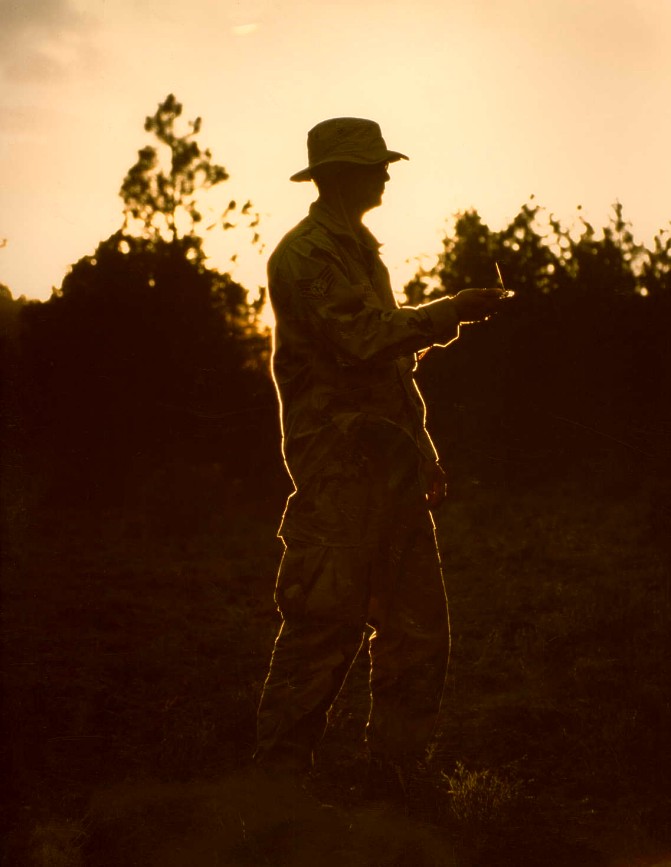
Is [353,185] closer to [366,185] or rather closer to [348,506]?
[366,185]

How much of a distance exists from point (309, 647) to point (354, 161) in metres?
1.77

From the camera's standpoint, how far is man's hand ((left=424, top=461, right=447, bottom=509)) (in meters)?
4.15

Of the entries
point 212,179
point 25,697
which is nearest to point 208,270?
point 212,179

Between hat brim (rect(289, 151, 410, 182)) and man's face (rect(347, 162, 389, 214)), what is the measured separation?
0.16ft

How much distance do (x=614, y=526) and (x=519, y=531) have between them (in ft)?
4.34

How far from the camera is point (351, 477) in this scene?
12.9ft

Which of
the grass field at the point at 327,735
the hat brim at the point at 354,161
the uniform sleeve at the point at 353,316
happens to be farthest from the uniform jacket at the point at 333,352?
the grass field at the point at 327,735

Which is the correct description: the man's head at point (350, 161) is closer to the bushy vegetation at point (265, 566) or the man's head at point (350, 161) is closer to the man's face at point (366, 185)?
the man's face at point (366, 185)

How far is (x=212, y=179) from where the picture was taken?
65.9 ft

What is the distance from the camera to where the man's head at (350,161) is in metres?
4.01

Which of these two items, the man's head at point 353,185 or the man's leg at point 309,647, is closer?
the man's leg at point 309,647

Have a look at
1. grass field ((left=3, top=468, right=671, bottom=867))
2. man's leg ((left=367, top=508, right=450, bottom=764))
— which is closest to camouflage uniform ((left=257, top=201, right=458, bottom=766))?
man's leg ((left=367, top=508, right=450, bottom=764))

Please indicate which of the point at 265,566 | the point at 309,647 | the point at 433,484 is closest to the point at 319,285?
the point at 433,484

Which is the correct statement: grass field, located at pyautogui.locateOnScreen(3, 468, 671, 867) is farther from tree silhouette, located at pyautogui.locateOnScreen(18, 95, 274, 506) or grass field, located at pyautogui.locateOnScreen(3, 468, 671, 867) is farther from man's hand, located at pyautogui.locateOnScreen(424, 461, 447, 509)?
tree silhouette, located at pyautogui.locateOnScreen(18, 95, 274, 506)
